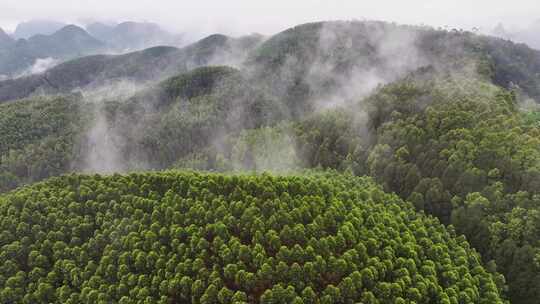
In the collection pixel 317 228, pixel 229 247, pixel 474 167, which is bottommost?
pixel 229 247

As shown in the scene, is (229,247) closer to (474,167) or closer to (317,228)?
(317,228)

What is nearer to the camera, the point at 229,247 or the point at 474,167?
the point at 229,247

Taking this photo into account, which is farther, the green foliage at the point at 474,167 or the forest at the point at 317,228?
the green foliage at the point at 474,167

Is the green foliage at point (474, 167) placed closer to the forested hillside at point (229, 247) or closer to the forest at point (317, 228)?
the forest at point (317, 228)

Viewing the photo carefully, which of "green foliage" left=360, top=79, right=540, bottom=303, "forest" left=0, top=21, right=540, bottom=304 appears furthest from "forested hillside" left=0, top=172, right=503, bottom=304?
"green foliage" left=360, top=79, right=540, bottom=303

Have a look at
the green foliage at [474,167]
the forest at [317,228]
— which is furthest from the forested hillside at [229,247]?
the green foliage at [474,167]

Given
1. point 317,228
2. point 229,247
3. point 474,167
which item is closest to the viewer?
point 229,247

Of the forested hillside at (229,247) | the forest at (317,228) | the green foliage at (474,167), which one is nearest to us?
the forested hillside at (229,247)

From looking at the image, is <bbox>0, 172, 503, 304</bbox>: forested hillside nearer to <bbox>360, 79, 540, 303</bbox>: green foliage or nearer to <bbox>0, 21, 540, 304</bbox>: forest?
<bbox>0, 21, 540, 304</bbox>: forest

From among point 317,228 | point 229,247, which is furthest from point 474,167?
point 229,247
